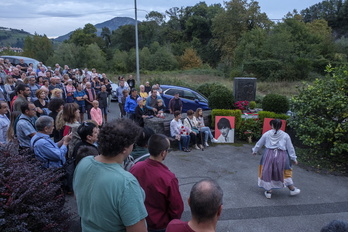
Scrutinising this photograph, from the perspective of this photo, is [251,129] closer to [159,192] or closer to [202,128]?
[202,128]

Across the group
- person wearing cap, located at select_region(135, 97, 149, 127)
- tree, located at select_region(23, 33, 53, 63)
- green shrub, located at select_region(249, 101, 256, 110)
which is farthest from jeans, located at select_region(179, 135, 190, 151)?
tree, located at select_region(23, 33, 53, 63)

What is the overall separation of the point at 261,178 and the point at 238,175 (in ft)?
4.11

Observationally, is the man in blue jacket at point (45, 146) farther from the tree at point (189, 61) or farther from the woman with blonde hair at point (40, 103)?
the tree at point (189, 61)

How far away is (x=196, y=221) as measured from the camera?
6.51 ft

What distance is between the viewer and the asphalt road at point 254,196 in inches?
208

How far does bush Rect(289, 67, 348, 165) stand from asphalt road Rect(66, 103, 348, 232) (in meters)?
1.12

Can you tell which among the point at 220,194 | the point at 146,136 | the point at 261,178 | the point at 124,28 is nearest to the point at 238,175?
the point at 261,178

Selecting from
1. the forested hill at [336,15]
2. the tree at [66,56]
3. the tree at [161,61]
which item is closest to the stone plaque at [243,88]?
the tree at [161,61]

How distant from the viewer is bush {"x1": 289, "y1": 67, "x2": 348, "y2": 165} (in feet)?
26.6

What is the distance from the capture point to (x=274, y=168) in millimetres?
6215

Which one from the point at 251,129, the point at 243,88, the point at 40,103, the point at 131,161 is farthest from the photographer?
the point at 243,88

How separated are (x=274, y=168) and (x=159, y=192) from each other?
4109 millimetres

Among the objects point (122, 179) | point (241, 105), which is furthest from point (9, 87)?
point (122, 179)

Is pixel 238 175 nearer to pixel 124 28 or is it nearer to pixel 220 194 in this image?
pixel 220 194
